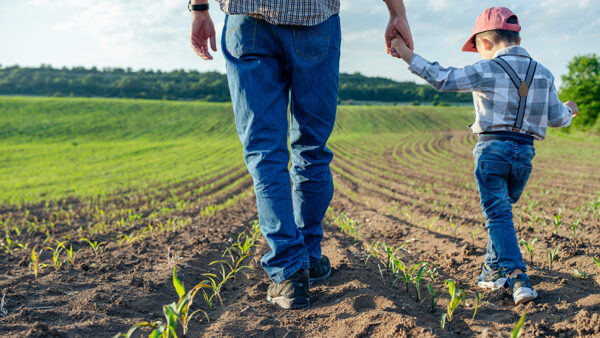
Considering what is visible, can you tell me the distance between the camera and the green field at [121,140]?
1388 centimetres

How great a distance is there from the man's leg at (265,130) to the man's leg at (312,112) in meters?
0.14

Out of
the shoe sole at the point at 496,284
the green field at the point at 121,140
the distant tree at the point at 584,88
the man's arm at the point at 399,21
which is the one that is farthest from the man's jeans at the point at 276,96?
the distant tree at the point at 584,88

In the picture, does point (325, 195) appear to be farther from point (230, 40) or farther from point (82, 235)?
point (82, 235)

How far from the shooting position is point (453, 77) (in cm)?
257

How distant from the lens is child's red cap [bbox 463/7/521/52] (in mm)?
2701

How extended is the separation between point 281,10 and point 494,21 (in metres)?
1.42

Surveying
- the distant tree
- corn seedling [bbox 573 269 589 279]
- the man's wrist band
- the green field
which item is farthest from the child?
the distant tree

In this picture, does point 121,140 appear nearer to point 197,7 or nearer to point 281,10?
point 197,7

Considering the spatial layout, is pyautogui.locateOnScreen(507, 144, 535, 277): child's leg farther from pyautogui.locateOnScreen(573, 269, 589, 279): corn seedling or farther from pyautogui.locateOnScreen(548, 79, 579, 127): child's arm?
pyautogui.locateOnScreen(573, 269, 589, 279): corn seedling

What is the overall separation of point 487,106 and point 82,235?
4.77 metres

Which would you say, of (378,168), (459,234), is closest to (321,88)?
(459,234)

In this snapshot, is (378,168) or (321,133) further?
(378,168)

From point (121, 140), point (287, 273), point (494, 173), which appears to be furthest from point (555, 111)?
point (121, 140)

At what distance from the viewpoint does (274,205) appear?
237 cm
